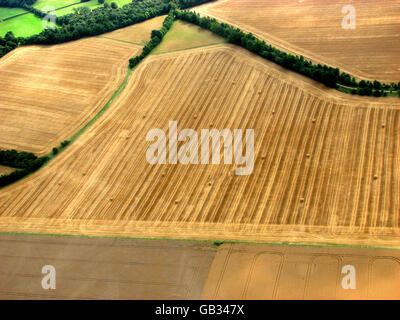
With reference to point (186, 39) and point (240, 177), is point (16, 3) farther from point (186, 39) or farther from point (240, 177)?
point (240, 177)

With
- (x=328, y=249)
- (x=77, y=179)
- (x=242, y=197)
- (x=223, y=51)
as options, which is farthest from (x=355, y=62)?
(x=77, y=179)

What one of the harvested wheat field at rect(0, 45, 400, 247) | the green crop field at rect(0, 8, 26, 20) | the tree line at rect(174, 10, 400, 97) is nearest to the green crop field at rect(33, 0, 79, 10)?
the green crop field at rect(0, 8, 26, 20)

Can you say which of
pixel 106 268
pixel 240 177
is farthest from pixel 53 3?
pixel 106 268

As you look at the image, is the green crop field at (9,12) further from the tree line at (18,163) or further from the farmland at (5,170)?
the farmland at (5,170)

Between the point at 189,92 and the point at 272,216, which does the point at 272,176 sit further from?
the point at 189,92

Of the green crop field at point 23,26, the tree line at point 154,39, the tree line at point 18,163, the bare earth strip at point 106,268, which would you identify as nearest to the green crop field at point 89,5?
the green crop field at point 23,26

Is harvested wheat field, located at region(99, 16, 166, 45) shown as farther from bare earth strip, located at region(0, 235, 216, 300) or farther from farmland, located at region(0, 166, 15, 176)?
bare earth strip, located at region(0, 235, 216, 300)
